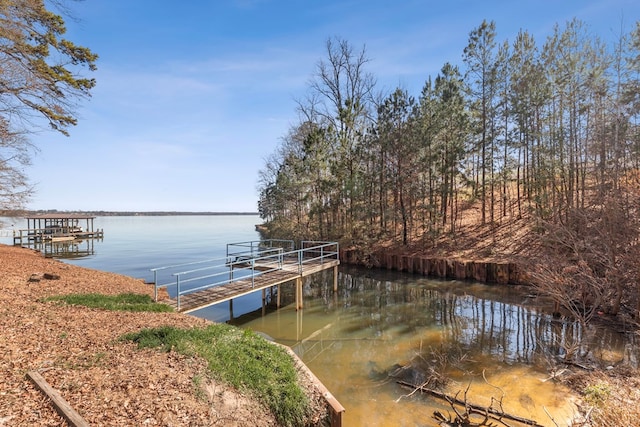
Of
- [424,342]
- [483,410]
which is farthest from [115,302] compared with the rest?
[483,410]

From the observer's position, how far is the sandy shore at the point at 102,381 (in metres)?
3.70

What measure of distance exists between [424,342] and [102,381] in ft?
26.1

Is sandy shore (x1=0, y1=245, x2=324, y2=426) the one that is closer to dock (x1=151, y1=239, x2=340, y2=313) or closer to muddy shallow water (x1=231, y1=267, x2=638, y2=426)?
dock (x1=151, y1=239, x2=340, y2=313)

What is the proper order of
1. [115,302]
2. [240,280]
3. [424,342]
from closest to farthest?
[115,302] → [424,342] → [240,280]

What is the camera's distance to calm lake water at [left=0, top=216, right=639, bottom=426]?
→ 6.02m

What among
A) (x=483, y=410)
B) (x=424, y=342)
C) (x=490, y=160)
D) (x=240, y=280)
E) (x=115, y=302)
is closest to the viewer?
(x=483, y=410)

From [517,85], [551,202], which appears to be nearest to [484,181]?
[551,202]

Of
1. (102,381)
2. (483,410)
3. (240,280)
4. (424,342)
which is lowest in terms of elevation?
(424,342)

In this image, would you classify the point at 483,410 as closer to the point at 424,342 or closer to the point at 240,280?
the point at 424,342

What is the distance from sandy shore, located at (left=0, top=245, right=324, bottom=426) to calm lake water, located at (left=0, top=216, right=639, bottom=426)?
269 cm

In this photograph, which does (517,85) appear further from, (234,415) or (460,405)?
(234,415)

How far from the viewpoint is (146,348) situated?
5.38 m

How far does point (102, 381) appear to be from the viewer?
426 cm

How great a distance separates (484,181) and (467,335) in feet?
46.4
